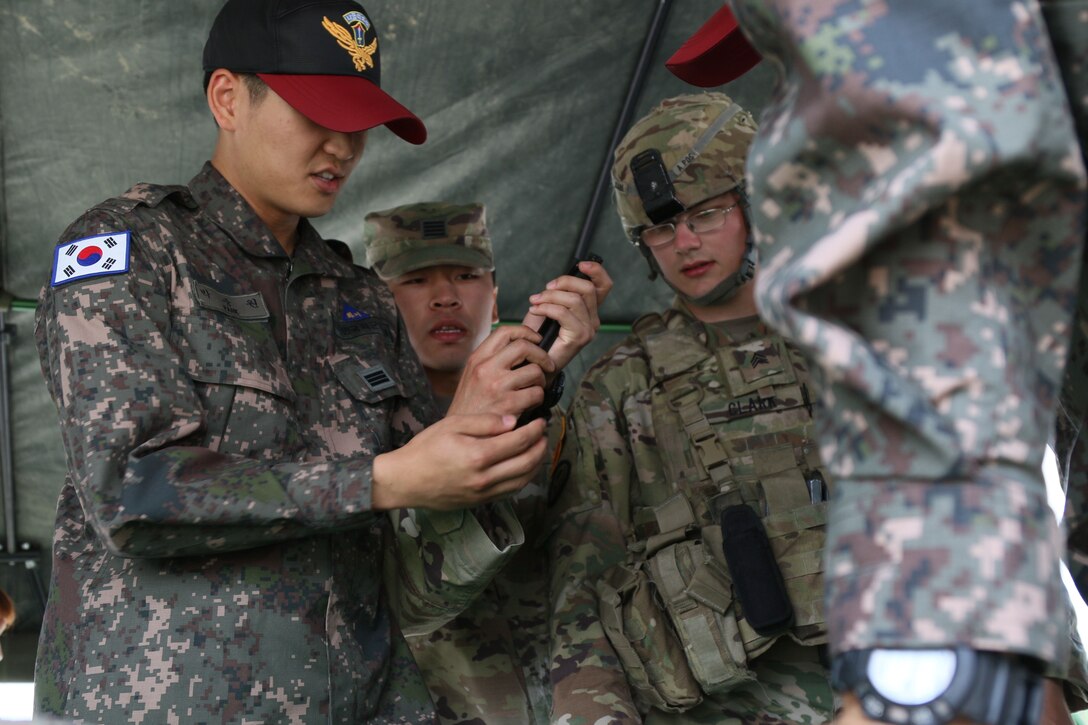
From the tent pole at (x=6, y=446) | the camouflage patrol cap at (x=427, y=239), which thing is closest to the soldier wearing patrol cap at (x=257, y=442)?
the camouflage patrol cap at (x=427, y=239)

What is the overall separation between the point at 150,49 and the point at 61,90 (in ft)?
0.90

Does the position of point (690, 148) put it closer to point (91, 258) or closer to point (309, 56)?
point (309, 56)

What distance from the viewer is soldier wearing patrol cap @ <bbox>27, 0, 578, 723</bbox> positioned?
173cm

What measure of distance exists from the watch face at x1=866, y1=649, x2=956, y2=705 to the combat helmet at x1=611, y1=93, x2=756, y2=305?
2.05 meters

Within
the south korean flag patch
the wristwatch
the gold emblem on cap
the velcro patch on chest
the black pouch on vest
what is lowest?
the black pouch on vest

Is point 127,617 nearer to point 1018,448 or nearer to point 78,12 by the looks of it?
point 1018,448

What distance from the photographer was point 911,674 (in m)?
0.68

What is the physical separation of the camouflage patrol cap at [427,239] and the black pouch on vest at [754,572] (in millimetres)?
1277

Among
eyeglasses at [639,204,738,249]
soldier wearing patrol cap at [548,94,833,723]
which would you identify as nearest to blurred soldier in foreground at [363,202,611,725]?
soldier wearing patrol cap at [548,94,833,723]

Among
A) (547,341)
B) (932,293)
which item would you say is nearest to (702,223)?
(547,341)

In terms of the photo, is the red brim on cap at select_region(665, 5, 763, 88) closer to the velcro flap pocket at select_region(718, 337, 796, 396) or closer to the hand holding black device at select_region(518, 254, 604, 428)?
the hand holding black device at select_region(518, 254, 604, 428)

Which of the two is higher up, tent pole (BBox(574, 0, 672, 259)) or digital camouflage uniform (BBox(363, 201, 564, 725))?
tent pole (BBox(574, 0, 672, 259))

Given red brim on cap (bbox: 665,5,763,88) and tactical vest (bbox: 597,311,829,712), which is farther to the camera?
tactical vest (bbox: 597,311,829,712)

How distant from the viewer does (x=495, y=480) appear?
1.78 metres
